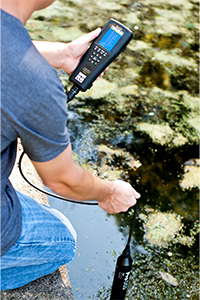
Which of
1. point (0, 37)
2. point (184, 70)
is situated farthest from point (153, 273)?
point (184, 70)

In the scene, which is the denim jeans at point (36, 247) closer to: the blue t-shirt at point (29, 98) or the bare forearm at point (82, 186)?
the bare forearm at point (82, 186)

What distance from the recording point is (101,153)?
241 centimetres

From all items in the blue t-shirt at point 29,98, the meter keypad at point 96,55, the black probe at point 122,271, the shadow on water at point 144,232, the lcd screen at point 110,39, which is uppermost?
the blue t-shirt at point 29,98

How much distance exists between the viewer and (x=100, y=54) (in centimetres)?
164

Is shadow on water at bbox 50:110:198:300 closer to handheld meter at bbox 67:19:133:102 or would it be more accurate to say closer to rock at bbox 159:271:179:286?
rock at bbox 159:271:179:286

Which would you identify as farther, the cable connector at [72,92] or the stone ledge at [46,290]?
the cable connector at [72,92]

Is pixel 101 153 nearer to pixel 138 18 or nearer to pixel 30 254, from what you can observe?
pixel 30 254

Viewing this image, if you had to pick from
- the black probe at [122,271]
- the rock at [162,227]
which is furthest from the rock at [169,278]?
the black probe at [122,271]

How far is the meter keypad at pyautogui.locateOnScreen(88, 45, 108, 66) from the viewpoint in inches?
64.4

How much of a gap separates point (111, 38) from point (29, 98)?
890 millimetres

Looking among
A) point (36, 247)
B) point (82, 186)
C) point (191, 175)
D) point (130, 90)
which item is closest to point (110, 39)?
point (82, 186)

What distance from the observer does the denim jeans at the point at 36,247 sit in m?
1.22

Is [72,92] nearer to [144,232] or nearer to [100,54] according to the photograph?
[100,54]

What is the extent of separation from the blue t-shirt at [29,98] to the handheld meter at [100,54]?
0.69m
